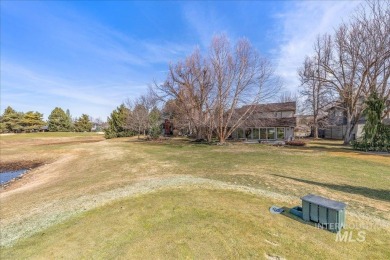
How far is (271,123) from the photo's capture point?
90.9 ft

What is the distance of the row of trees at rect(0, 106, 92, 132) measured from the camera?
5706cm

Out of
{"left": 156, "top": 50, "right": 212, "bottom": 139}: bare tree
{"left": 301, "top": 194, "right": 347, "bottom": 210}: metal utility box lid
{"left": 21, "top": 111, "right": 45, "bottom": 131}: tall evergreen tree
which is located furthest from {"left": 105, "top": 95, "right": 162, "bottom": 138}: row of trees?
{"left": 21, "top": 111, "right": 45, "bottom": 131}: tall evergreen tree

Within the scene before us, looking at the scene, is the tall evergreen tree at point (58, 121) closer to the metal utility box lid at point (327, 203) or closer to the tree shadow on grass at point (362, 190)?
the tree shadow on grass at point (362, 190)

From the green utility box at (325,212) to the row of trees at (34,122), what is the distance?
7286cm

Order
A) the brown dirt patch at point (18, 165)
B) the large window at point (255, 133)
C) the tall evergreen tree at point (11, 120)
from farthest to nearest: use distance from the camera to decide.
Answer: the tall evergreen tree at point (11, 120), the large window at point (255, 133), the brown dirt patch at point (18, 165)

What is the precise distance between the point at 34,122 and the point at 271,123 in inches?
2617

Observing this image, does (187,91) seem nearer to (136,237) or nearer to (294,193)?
(294,193)

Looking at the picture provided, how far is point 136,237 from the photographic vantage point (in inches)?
163

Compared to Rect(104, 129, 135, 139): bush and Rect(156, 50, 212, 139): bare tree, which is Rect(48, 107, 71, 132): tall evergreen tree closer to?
Rect(104, 129, 135, 139): bush

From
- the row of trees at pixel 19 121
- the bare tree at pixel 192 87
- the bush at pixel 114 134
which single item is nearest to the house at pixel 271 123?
the bare tree at pixel 192 87

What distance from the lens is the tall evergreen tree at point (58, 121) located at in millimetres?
62094

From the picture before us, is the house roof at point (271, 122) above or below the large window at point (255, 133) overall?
above

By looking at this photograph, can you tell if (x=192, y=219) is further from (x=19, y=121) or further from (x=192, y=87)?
(x=19, y=121)

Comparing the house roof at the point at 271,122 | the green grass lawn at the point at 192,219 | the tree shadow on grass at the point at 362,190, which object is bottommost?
the green grass lawn at the point at 192,219
